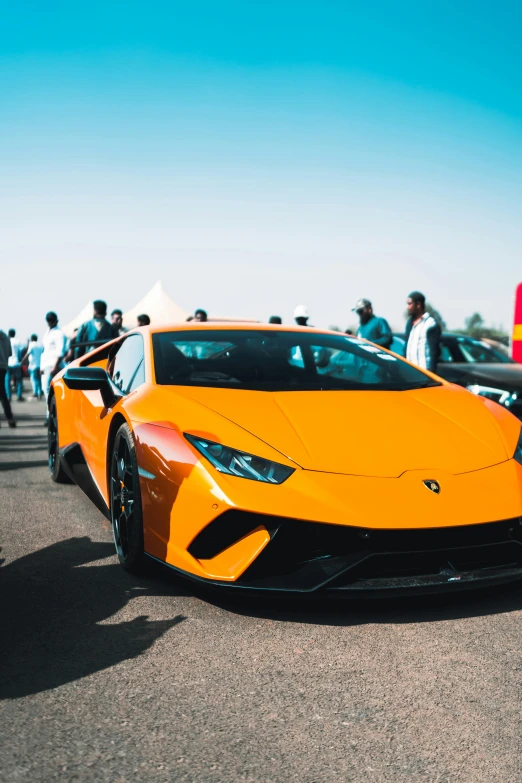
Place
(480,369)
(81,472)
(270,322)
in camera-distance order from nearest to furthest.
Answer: (81,472)
(480,369)
(270,322)

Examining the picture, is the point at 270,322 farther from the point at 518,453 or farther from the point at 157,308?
the point at 157,308

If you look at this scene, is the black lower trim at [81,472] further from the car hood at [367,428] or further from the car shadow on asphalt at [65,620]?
the car hood at [367,428]

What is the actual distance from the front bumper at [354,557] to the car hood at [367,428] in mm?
290

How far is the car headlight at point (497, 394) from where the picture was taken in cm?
816

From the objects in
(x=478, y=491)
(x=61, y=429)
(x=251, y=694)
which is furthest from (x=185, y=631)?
(x=61, y=429)

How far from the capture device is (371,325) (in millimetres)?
9133

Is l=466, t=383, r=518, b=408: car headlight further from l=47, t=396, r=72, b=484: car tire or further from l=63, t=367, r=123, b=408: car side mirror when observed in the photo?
l=63, t=367, r=123, b=408: car side mirror

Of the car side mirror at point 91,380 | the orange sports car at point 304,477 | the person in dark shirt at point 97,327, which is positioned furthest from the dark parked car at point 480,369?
the car side mirror at point 91,380

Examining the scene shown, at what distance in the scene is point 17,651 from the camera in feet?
9.23

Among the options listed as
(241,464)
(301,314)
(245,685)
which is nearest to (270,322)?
(301,314)

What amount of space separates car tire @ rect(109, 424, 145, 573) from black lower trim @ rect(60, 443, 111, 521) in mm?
308

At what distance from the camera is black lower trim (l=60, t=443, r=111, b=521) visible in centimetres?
449

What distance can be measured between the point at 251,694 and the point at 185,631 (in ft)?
2.01

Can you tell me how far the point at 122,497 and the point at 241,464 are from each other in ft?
3.24
